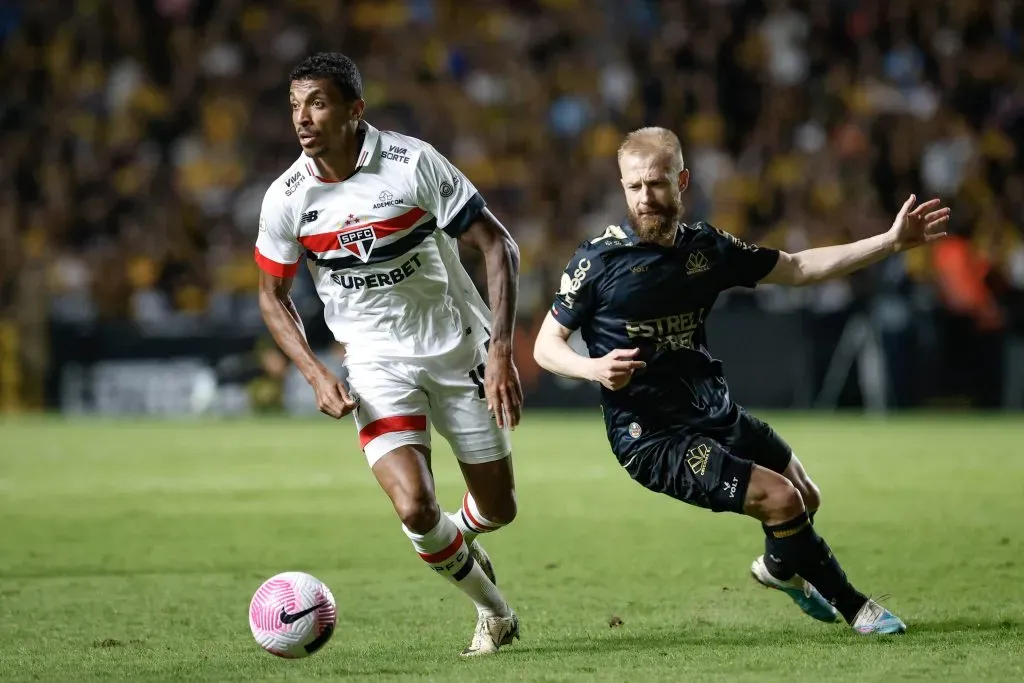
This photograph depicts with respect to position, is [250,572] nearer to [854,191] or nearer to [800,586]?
[800,586]

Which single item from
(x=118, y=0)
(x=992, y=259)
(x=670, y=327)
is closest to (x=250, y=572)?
(x=670, y=327)

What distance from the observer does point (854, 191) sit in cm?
2038

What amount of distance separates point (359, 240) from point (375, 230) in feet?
0.26

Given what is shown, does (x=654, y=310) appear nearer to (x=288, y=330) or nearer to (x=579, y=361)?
(x=579, y=361)

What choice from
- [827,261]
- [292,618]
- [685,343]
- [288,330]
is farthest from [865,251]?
[292,618]

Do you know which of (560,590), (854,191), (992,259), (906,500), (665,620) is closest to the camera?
(665,620)

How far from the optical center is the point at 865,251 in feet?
19.9

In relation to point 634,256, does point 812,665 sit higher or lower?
lower

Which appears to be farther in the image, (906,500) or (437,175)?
(906,500)

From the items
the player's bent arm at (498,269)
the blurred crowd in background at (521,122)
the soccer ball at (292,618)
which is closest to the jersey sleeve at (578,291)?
the player's bent arm at (498,269)

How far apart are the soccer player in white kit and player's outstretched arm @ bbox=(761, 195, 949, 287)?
1139mm

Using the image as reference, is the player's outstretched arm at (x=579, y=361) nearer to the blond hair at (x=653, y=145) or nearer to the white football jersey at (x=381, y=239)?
the white football jersey at (x=381, y=239)

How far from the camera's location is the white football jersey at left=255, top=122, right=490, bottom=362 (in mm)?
6188

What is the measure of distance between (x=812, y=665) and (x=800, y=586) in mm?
987
